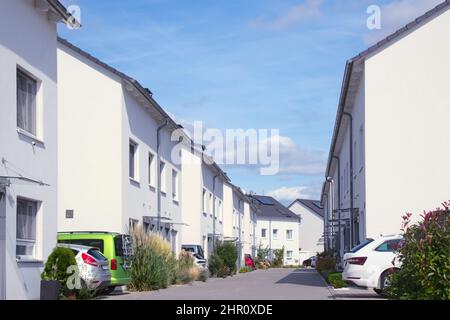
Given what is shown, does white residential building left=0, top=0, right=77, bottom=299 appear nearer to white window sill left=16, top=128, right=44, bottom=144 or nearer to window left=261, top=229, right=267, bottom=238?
white window sill left=16, top=128, right=44, bottom=144

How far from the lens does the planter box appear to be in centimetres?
1643

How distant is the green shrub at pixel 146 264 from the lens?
939 inches

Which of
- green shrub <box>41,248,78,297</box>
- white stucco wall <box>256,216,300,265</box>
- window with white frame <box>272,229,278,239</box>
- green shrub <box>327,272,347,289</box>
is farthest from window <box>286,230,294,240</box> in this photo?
green shrub <box>41,248,78,297</box>

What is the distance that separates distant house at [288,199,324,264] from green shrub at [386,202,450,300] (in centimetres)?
8478

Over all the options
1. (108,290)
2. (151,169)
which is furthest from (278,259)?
(108,290)

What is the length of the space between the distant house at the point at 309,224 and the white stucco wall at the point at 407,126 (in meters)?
72.5

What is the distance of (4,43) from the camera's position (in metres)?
15.7

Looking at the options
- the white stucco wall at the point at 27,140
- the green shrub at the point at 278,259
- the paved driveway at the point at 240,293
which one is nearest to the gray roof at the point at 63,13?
the white stucco wall at the point at 27,140

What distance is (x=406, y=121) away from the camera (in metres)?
23.5

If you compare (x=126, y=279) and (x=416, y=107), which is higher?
(x=416, y=107)

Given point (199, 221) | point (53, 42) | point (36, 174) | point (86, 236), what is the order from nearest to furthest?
point (36, 174) → point (53, 42) → point (86, 236) → point (199, 221)

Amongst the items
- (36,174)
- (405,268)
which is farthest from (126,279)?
(405,268)
